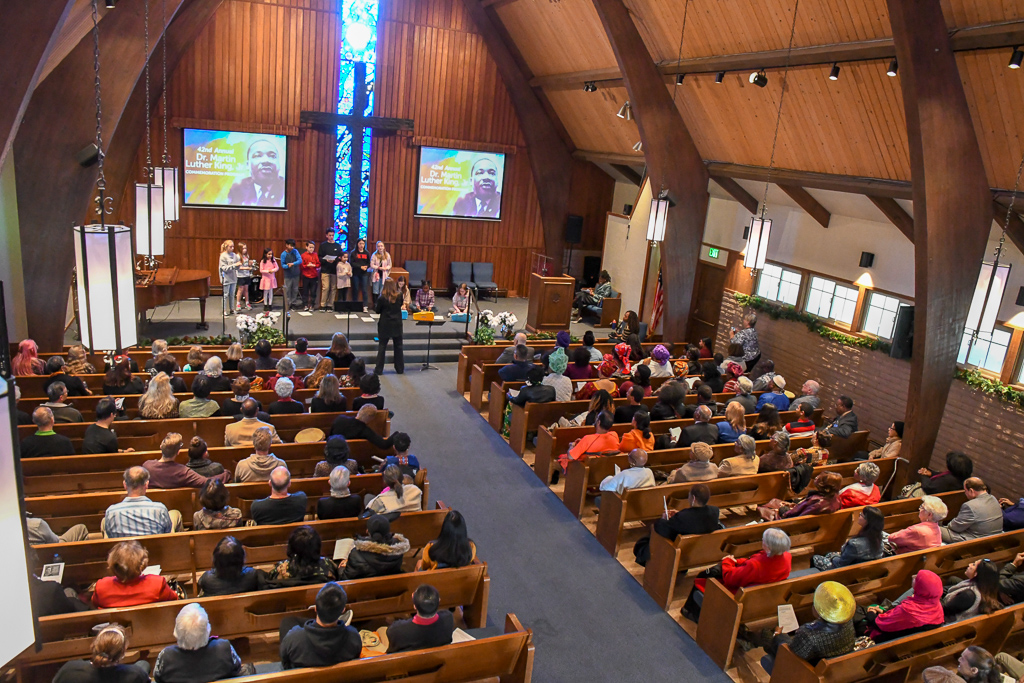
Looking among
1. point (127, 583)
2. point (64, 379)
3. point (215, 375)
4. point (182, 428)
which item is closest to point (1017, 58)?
point (127, 583)

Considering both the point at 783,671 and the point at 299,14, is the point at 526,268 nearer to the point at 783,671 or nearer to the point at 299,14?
the point at 299,14

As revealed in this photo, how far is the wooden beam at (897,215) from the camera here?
9045 mm

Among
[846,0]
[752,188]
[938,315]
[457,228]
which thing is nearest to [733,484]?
[938,315]

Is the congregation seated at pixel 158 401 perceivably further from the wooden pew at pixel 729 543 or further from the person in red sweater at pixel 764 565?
the person in red sweater at pixel 764 565

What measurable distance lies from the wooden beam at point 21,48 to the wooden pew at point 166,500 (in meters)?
2.25

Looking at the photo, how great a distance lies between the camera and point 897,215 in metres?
9.06

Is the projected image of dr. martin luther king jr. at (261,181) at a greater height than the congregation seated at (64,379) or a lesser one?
greater

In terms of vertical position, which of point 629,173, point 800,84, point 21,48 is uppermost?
point 800,84

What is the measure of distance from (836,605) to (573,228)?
12601 mm

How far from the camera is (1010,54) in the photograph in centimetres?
629

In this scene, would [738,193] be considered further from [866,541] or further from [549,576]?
[549,576]

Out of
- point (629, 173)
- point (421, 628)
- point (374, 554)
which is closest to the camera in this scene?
point (421, 628)

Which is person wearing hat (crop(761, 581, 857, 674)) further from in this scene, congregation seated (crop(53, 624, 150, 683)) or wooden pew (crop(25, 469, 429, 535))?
congregation seated (crop(53, 624, 150, 683))

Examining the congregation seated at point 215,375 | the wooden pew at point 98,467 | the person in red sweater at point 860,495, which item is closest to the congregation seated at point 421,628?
the wooden pew at point 98,467
